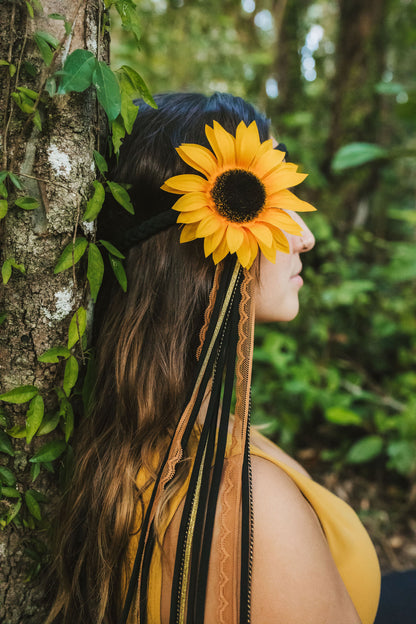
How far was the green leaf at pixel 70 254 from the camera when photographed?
3.34 ft

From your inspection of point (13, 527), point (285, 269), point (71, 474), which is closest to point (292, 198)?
point (285, 269)

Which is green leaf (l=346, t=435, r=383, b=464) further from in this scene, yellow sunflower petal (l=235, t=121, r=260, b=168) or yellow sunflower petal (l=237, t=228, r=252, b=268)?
yellow sunflower petal (l=235, t=121, r=260, b=168)

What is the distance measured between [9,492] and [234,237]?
877mm

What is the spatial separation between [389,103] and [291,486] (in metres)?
3.87

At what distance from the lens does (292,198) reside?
1.13 m

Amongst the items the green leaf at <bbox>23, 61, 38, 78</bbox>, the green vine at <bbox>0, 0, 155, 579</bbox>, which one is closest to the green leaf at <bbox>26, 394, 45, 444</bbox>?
the green vine at <bbox>0, 0, 155, 579</bbox>

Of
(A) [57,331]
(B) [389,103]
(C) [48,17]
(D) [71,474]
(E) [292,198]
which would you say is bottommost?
(D) [71,474]

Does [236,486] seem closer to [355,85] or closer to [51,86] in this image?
[51,86]

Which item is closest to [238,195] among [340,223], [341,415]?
[341,415]

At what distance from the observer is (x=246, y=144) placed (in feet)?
3.62

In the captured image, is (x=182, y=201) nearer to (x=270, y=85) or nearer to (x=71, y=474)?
(x=71, y=474)

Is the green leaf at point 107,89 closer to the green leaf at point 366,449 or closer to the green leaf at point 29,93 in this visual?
the green leaf at point 29,93

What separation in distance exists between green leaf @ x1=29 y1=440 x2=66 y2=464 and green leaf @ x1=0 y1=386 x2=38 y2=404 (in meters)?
0.14

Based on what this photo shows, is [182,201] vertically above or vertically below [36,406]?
above
